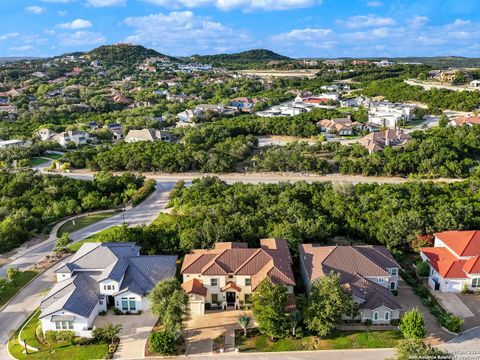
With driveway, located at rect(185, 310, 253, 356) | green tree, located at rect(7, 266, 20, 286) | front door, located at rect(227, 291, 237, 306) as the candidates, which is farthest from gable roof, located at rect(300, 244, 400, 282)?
green tree, located at rect(7, 266, 20, 286)

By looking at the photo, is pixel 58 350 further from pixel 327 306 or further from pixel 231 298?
pixel 327 306

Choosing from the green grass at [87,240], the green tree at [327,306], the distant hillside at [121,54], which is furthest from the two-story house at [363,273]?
the distant hillside at [121,54]

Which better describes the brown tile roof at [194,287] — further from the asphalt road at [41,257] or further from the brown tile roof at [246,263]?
the asphalt road at [41,257]

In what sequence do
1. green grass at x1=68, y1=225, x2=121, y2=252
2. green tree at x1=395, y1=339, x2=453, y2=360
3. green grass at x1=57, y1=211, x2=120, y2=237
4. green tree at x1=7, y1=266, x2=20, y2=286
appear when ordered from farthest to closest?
green grass at x1=57, y1=211, x2=120, y2=237
green grass at x1=68, y1=225, x2=121, y2=252
green tree at x1=7, y1=266, x2=20, y2=286
green tree at x1=395, y1=339, x2=453, y2=360

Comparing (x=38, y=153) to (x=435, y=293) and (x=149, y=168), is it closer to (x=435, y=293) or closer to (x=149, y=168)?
(x=149, y=168)

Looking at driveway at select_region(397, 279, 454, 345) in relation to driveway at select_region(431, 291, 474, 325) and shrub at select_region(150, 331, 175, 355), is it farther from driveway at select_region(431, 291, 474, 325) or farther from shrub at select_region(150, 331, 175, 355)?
shrub at select_region(150, 331, 175, 355)
